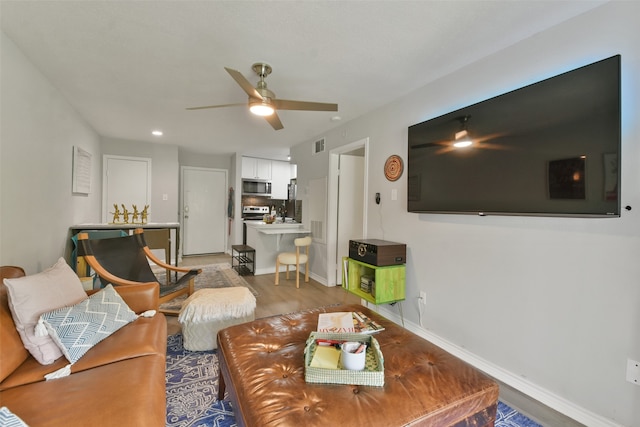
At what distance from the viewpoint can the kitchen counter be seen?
4.47m

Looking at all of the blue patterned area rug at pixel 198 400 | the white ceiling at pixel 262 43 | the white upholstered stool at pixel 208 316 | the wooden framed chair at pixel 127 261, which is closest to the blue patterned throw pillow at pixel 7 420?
the blue patterned area rug at pixel 198 400

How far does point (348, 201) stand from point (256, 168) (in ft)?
9.69

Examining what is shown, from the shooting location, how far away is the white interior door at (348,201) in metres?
4.07

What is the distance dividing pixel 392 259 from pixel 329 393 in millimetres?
1671

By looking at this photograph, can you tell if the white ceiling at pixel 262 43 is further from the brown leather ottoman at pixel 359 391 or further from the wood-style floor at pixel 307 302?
the wood-style floor at pixel 307 302

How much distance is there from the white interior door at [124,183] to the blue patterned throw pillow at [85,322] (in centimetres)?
379

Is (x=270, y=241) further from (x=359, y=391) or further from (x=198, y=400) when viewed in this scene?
(x=359, y=391)

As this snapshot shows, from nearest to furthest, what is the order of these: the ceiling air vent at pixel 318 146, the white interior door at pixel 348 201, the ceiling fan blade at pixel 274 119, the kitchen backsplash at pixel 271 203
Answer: the ceiling fan blade at pixel 274 119 < the white interior door at pixel 348 201 < the ceiling air vent at pixel 318 146 < the kitchen backsplash at pixel 271 203

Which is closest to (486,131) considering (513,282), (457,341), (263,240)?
(513,282)

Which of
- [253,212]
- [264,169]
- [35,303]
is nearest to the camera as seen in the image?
[35,303]

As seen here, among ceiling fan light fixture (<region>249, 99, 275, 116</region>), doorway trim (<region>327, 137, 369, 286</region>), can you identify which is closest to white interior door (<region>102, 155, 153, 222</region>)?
doorway trim (<region>327, 137, 369, 286</region>)

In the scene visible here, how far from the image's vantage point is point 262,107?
7.04ft

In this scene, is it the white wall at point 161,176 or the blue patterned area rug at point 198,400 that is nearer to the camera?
the blue patterned area rug at point 198,400

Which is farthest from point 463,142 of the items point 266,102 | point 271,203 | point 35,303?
point 271,203
